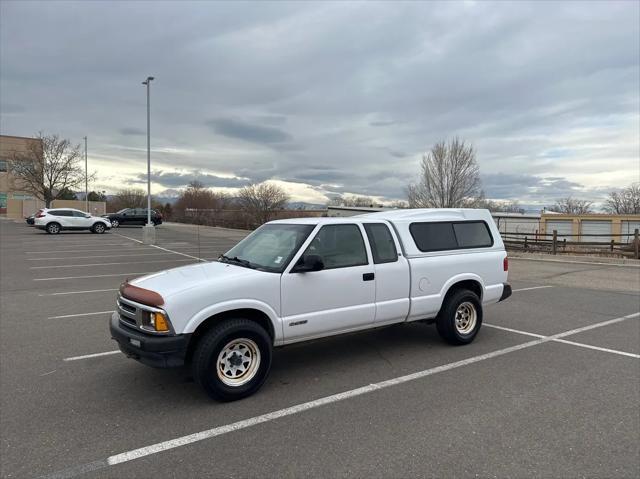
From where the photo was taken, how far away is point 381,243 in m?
5.53

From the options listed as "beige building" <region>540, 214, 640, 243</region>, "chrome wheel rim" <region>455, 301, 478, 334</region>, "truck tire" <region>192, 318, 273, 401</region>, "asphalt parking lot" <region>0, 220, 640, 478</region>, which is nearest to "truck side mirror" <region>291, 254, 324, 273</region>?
"truck tire" <region>192, 318, 273, 401</region>

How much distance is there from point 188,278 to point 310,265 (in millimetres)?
1218

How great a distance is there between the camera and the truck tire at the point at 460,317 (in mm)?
5941

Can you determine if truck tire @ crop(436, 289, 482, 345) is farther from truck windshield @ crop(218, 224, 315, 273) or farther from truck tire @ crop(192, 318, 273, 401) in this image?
truck tire @ crop(192, 318, 273, 401)

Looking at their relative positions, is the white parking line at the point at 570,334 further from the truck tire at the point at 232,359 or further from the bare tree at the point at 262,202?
the bare tree at the point at 262,202

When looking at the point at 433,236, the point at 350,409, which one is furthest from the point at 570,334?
the point at 350,409

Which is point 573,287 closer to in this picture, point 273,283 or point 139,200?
point 273,283

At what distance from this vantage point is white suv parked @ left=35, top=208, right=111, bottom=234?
2950cm

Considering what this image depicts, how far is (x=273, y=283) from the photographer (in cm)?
454

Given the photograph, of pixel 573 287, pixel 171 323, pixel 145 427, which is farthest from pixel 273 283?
pixel 573 287

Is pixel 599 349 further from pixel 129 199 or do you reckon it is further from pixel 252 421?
pixel 129 199

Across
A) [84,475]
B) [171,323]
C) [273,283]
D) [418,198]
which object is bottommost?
[84,475]

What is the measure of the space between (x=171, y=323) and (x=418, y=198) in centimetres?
4598

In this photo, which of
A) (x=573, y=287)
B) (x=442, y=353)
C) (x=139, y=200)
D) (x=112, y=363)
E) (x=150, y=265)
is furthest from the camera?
(x=139, y=200)
